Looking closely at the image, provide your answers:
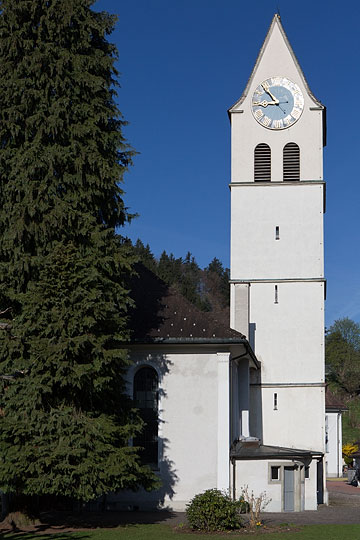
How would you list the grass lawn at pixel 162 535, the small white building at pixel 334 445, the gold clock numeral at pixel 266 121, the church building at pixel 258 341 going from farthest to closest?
the small white building at pixel 334 445
the gold clock numeral at pixel 266 121
the church building at pixel 258 341
the grass lawn at pixel 162 535

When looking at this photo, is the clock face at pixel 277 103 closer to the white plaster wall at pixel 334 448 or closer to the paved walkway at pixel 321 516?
the paved walkway at pixel 321 516

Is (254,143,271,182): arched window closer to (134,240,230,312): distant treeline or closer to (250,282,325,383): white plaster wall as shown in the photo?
(250,282,325,383): white plaster wall

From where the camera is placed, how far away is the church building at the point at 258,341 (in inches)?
1040

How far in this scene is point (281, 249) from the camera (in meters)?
34.8

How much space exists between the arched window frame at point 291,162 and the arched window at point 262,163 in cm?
72

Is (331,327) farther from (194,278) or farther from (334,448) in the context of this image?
(334,448)

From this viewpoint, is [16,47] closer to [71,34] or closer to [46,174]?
[71,34]

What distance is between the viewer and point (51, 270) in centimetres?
2202

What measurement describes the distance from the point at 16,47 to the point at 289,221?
15.8 m

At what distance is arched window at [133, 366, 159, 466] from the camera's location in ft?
87.6

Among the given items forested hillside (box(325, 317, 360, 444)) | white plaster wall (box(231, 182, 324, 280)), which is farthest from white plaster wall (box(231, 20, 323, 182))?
forested hillside (box(325, 317, 360, 444))

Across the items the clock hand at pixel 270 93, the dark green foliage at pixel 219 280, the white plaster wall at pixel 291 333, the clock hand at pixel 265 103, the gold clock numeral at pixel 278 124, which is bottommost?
the white plaster wall at pixel 291 333

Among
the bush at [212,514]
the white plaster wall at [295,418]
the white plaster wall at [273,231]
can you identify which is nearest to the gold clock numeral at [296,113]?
the white plaster wall at [273,231]

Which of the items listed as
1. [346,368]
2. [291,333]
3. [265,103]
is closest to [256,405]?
[291,333]
